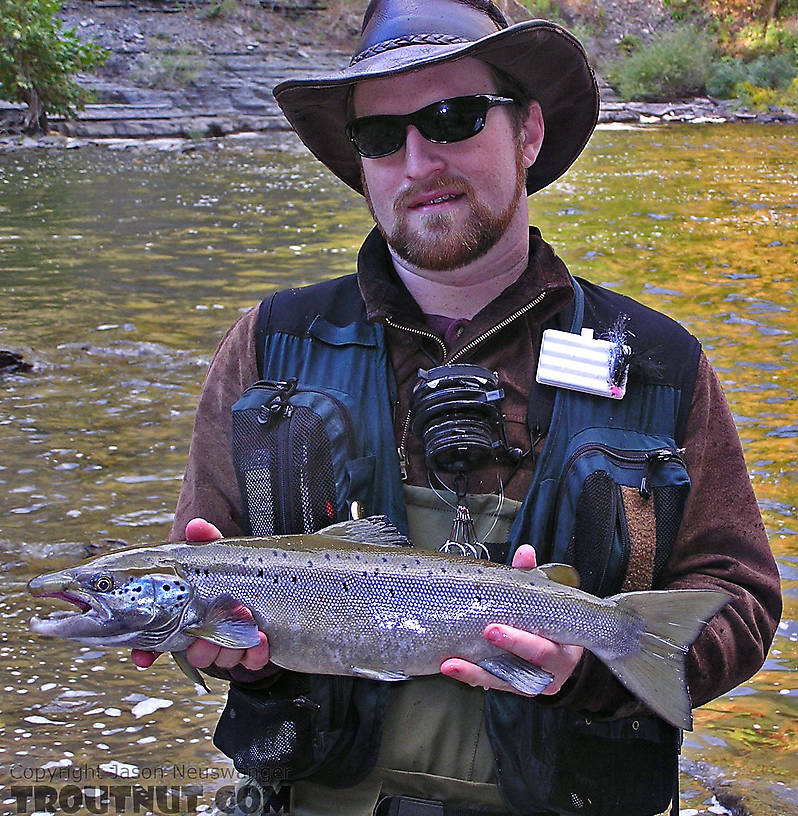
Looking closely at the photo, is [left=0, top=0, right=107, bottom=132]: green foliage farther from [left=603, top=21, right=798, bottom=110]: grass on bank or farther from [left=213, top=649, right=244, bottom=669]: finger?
[left=213, top=649, right=244, bottom=669]: finger

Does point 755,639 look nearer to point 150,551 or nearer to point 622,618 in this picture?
point 622,618

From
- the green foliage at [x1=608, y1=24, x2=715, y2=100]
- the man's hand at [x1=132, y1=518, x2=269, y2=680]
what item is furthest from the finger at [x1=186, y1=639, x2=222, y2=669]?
the green foliage at [x1=608, y1=24, x2=715, y2=100]

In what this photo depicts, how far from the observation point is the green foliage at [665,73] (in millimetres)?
48750

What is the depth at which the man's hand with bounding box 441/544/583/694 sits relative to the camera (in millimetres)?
2523

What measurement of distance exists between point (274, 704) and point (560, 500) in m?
0.89

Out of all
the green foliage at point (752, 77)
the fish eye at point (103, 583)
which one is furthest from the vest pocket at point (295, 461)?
the green foliage at point (752, 77)

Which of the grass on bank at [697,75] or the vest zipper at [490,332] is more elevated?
the grass on bank at [697,75]

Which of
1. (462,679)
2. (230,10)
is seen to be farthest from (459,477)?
(230,10)

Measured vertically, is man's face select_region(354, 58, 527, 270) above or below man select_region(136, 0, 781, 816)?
above

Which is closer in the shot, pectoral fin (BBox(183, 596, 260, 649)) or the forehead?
pectoral fin (BBox(183, 596, 260, 649))

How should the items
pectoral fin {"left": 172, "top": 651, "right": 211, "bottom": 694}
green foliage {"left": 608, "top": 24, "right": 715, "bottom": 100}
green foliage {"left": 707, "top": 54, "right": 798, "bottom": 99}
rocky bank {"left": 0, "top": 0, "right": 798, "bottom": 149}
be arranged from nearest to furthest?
pectoral fin {"left": 172, "top": 651, "right": 211, "bottom": 694} → rocky bank {"left": 0, "top": 0, "right": 798, "bottom": 149} → green foliage {"left": 707, "top": 54, "right": 798, "bottom": 99} → green foliage {"left": 608, "top": 24, "right": 715, "bottom": 100}

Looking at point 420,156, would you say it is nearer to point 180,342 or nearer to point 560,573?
point 560,573

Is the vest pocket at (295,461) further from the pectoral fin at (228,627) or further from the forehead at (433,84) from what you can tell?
the forehead at (433,84)

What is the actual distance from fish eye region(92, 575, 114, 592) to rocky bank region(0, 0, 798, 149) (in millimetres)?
32496
